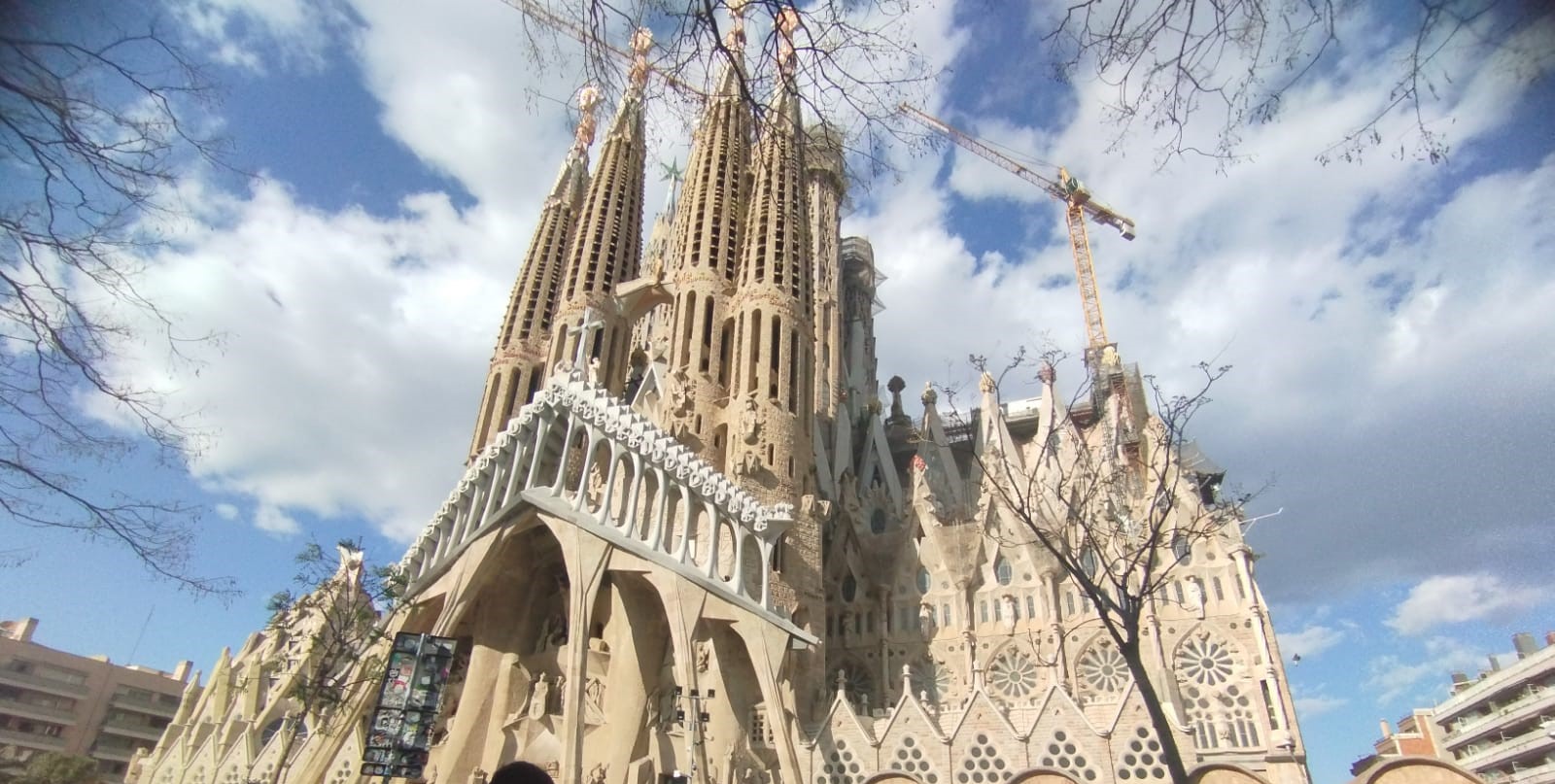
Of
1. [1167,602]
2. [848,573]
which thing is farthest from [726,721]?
[1167,602]

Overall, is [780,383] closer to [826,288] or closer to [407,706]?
[407,706]

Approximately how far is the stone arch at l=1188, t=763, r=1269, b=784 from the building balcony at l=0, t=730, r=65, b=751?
52.9 meters

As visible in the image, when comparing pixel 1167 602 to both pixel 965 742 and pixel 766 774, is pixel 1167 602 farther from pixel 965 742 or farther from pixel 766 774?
pixel 766 774

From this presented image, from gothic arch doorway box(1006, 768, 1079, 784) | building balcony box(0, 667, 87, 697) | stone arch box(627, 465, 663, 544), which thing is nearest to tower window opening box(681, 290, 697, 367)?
stone arch box(627, 465, 663, 544)

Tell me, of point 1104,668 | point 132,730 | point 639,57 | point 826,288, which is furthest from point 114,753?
point 639,57

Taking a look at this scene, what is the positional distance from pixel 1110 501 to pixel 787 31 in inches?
446

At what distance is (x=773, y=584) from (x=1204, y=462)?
24.5 metres

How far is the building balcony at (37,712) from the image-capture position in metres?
42.0

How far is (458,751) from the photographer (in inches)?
743

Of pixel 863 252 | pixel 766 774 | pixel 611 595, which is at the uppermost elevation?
pixel 863 252

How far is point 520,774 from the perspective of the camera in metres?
20.2

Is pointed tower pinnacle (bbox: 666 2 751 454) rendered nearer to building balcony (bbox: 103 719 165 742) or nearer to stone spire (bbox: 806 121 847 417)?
stone spire (bbox: 806 121 847 417)

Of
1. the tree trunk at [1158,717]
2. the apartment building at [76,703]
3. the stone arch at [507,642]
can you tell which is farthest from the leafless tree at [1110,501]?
the apartment building at [76,703]

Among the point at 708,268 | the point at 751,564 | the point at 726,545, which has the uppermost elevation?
the point at 708,268
